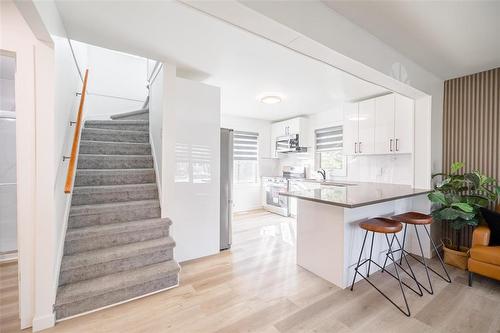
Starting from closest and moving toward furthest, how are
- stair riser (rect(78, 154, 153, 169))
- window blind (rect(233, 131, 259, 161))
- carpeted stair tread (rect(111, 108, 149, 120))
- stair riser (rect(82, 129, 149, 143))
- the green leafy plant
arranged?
the green leafy plant, stair riser (rect(78, 154, 153, 169)), stair riser (rect(82, 129, 149, 143)), carpeted stair tread (rect(111, 108, 149, 120)), window blind (rect(233, 131, 259, 161))

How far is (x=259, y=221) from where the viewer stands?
4.87 m

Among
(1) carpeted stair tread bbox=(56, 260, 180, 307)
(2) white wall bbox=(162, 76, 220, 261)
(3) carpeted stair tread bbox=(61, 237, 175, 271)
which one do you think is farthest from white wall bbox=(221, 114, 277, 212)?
(1) carpeted stair tread bbox=(56, 260, 180, 307)

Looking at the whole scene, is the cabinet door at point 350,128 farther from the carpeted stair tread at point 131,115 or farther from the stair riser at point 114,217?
the carpeted stair tread at point 131,115

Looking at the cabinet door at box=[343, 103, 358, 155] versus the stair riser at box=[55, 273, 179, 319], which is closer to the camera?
the stair riser at box=[55, 273, 179, 319]

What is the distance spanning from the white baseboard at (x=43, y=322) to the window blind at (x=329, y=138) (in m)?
4.97

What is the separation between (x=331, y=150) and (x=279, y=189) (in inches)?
61.4

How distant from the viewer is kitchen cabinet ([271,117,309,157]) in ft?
17.4

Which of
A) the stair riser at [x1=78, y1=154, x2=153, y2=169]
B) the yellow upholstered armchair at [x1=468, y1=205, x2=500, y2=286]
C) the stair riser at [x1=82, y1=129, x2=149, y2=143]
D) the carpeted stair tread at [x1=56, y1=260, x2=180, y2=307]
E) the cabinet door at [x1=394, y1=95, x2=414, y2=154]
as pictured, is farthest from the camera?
the stair riser at [x1=82, y1=129, x2=149, y2=143]

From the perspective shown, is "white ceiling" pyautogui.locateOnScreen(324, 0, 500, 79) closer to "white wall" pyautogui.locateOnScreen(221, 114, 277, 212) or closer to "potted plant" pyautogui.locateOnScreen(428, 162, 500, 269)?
"potted plant" pyautogui.locateOnScreen(428, 162, 500, 269)

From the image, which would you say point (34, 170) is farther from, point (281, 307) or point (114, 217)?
point (281, 307)

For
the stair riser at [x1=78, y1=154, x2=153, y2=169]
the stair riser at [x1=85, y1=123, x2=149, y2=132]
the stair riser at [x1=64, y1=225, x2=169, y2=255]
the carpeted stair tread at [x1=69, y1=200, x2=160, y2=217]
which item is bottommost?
the stair riser at [x1=64, y1=225, x2=169, y2=255]

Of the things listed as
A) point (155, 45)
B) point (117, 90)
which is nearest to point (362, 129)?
→ point (155, 45)

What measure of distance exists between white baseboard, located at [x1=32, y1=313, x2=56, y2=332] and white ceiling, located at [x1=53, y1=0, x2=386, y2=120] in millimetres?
2454

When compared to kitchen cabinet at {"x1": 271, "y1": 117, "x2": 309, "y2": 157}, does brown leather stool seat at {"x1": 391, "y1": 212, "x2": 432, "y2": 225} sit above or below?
below
